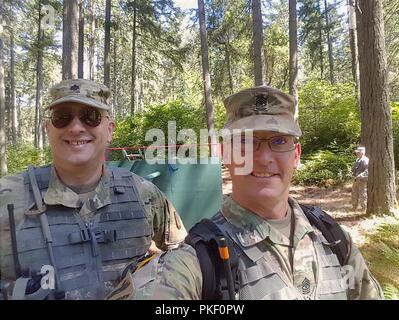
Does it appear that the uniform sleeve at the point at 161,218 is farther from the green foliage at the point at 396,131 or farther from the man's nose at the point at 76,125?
the green foliage at the point at 396,131

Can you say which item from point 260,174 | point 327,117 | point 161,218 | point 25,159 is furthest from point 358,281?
point 25,159

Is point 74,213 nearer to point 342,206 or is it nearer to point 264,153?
point 264,153

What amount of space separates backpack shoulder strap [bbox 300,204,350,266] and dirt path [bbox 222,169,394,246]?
5.11 meters

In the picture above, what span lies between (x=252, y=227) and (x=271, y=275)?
22cm

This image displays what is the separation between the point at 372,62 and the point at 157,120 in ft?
42.7

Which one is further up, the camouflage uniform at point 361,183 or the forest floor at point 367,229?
the camouflage uniform at point 361,183

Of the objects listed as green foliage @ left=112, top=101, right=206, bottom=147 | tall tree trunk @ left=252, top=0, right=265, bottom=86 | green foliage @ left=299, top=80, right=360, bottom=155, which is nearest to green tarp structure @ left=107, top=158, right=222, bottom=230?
tall tree trunk @ left=252, top=0, right=265, bottom=86

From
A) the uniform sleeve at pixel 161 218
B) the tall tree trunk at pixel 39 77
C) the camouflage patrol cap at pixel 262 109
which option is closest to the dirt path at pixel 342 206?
the uniform sleeve at pixel 161 218

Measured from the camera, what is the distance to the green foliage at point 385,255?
4359 mm

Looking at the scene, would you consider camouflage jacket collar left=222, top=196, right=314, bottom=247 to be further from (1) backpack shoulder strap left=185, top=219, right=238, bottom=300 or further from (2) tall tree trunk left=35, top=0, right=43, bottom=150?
(2) tall tree trunk left=35, top=0, right=43, bottom=150

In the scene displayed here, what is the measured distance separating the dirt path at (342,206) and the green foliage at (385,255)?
274 mm

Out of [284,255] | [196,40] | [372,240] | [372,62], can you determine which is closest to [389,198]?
[372,240]

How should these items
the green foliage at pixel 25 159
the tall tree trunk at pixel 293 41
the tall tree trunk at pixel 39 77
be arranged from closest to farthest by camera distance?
1. the tall tree trunk at pixel 293 41
2. the green foliage at pixel 25 159
3. the tall tree trunk at pixel 39 77
